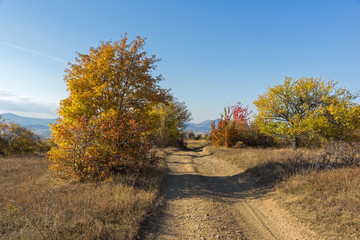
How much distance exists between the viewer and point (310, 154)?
1307cm

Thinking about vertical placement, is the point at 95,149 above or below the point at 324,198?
above

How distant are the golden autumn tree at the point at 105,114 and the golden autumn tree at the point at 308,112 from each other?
13846mm

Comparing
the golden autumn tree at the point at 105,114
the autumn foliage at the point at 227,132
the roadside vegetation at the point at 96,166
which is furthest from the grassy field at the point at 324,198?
the autumn foliage at the point at 227,132

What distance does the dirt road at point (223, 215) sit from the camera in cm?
536

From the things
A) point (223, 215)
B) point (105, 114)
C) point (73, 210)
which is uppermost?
point (105, 114)

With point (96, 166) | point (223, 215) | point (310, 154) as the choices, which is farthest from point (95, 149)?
point (310, 154)

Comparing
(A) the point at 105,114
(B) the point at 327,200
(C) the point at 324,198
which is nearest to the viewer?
(B) the point at 327,200

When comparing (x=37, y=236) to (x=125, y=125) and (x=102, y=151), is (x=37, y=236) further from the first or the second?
(x=125, y=125)

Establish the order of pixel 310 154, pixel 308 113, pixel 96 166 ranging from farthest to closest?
pixel 308 113 → pixel 310 154 → pixel 96 166

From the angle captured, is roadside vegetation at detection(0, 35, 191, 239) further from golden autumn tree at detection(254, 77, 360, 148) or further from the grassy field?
golden autumn tree at detection(254, 77, 360, 148)

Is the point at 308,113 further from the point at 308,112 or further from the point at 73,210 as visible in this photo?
the point at 73,210

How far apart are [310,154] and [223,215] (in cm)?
1002

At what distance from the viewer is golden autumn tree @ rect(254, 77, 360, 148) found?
16.5m

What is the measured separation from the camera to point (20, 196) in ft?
21.7
